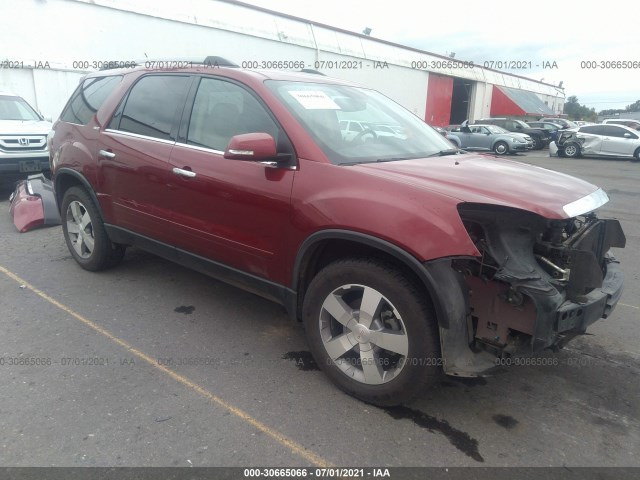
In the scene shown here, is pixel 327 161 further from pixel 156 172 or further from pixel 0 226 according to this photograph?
pixel 0 226

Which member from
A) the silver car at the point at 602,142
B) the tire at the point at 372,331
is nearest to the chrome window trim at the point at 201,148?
the tire at the point at 372,331

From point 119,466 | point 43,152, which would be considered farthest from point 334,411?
point 43,152

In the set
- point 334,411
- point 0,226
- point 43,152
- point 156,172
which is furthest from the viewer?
point 43,152

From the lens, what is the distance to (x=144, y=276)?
4.71 meters

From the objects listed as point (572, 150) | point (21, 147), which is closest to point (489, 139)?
point (572, 150)

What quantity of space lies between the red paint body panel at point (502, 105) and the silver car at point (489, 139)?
2195cm

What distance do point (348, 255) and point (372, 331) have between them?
0.46 meters

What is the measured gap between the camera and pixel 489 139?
2247cm

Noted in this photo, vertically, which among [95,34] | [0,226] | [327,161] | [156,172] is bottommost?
[0,226]

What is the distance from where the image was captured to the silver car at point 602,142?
787 inches

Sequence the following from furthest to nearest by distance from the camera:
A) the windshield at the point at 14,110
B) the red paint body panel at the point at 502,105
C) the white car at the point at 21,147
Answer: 1. the red paint body panel at the point at 502,105
2. the windshield at the point at 14,110
3. the white car at the point at 21,147

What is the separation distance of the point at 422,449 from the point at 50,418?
1969 millimetres

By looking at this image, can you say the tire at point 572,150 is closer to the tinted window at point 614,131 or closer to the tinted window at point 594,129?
the tinted window at point 594,129

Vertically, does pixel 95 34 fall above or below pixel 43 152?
above
